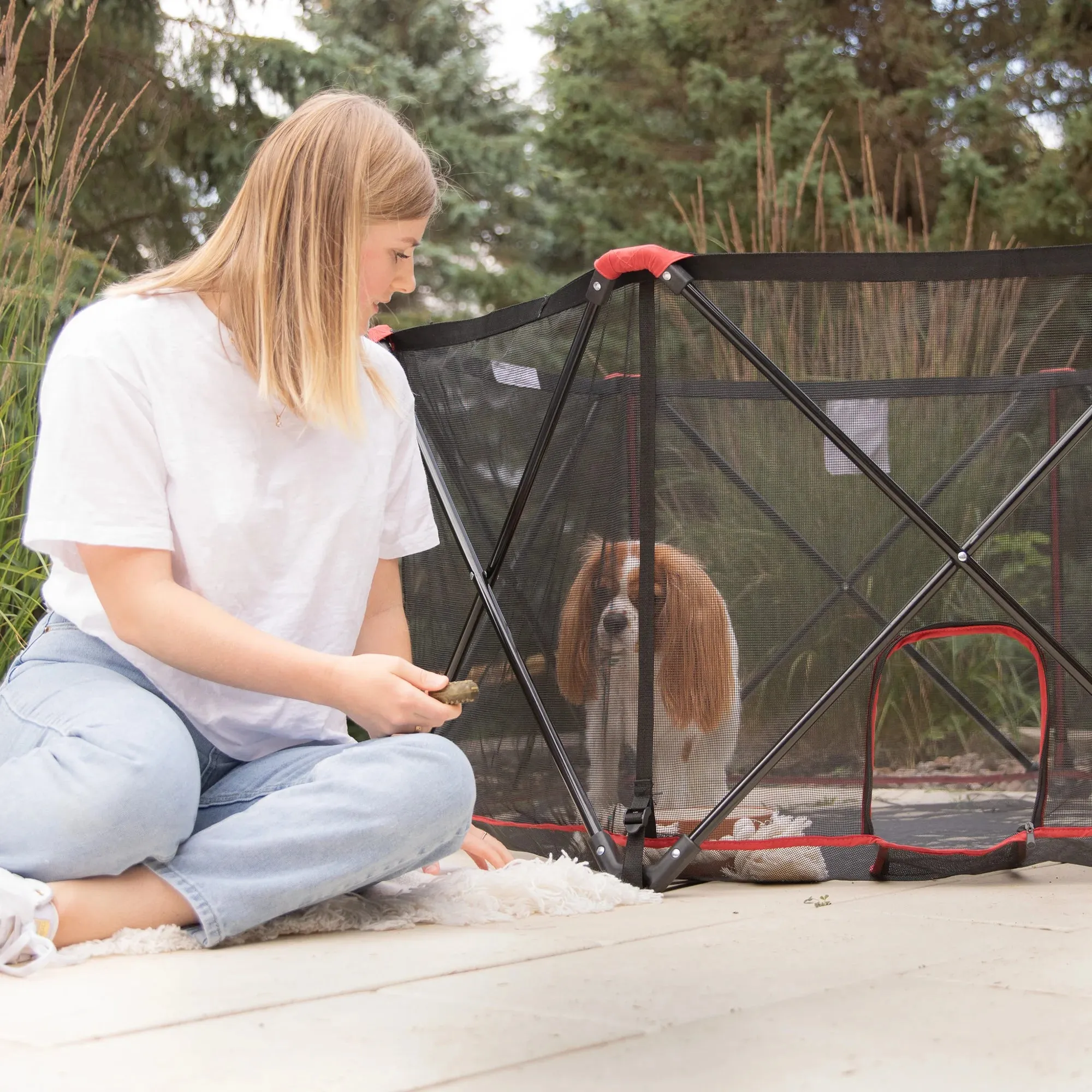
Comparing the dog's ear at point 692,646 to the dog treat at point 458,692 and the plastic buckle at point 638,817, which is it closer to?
the plastic buckle at point 638,817

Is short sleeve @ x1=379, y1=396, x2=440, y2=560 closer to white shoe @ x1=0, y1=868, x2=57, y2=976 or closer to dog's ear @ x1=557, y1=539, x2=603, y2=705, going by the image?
dog's ear @ x1=557, y1=539, x2=603, y2=705

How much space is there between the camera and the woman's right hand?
143cm

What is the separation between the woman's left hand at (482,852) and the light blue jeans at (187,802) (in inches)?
10.2

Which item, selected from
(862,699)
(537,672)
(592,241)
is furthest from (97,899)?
(592,241)

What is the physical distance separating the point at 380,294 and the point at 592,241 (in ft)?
26.1

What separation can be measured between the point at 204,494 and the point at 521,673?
0.63 metres

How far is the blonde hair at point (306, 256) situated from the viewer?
62.8 inches

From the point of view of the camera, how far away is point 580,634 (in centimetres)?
191

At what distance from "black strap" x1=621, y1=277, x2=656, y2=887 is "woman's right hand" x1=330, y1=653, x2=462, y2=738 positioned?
0.40 metres

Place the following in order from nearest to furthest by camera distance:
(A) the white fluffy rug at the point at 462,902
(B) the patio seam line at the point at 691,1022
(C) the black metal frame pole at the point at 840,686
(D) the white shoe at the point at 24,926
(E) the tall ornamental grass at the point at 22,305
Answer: (B) the patio seam line at the point at 691,1022 → (D) the white shoe at the point at 24,926 → (A) the white fluffy rug at the point at 462,902 → (C) the black metal frame pole at the point at 840,686 → (E) the tall ornamental grass at the point at 22,305

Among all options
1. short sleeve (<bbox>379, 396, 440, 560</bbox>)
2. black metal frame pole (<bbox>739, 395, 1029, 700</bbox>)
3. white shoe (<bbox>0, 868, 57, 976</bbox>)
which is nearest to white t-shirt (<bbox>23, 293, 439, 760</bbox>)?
short sleeve (<bbox>379, 396, 440, 560</bbox>)

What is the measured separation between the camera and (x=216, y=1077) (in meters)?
0.91

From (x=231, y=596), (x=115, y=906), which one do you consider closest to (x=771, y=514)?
(x=231, y=596)

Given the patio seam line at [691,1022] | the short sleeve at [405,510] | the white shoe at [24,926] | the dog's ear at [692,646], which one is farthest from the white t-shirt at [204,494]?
the patio seam line at [691,1022]
